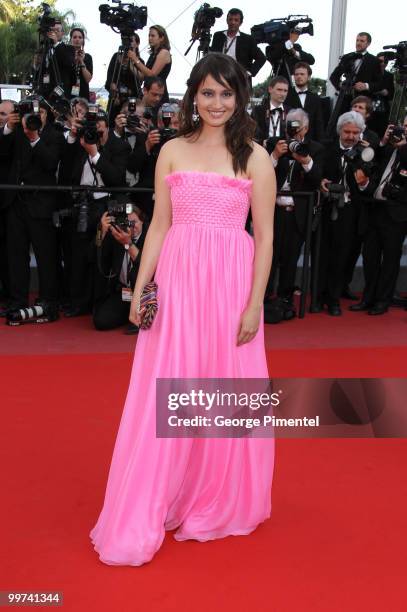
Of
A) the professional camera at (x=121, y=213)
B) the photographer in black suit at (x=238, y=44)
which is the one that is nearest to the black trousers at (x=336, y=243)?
the professional camera at (x=121, y=213)

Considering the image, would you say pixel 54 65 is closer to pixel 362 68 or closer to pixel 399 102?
pixel 362 68

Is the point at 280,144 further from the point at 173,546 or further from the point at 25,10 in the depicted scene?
the point at 25,10

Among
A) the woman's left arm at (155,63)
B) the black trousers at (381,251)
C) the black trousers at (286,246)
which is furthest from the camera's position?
the woman's left arm at (155,63)

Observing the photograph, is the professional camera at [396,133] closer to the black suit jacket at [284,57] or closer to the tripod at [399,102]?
the tripod at [399,102]

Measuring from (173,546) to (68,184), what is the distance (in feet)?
12.4

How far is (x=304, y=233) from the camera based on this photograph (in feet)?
18.9

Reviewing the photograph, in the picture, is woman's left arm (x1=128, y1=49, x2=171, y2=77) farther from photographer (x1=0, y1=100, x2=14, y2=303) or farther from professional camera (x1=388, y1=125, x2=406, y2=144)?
professional camera (x1=388, y1=125, x2=406, y2=144)

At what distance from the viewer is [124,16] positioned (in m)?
6.21

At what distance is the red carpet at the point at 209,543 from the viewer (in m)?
2.13

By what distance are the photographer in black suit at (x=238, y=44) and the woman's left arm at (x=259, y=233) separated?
4.91 meters

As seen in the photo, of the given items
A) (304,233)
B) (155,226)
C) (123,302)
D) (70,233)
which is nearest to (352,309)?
(304,233)

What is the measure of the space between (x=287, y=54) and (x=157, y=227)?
16.3 ft

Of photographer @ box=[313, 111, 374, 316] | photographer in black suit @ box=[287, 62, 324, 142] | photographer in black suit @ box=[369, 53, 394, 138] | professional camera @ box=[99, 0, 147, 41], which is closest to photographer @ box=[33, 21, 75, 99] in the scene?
professional camera @ box=[99, 0, 147, 41]

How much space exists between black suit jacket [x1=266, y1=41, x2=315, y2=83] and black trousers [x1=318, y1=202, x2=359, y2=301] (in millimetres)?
1655
